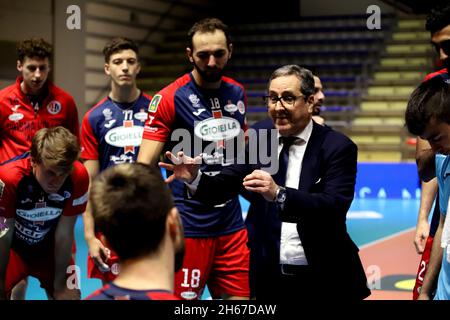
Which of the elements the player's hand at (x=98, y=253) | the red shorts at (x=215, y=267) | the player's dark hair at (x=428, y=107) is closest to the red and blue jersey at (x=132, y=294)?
the player's dark hair at (x=428, y=107)

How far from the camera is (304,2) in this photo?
1752 centimetres

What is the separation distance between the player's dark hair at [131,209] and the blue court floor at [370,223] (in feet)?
13.2

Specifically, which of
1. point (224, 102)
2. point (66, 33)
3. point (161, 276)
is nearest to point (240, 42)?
point (66, 33)

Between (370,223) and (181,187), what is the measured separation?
18.1 feet

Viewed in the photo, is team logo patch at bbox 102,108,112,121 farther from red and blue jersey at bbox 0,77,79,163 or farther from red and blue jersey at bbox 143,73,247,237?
red and blue jersey at bbox 143,73,247,237

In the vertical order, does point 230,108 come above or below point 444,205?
above

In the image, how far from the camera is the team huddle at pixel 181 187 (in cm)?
168

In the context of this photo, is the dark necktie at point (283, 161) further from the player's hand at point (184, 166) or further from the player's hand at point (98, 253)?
the player's hand at point (98, 253)

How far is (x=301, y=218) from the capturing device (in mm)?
2656

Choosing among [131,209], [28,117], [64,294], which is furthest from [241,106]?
[131,209]

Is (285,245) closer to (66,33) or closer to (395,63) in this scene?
(66,33)

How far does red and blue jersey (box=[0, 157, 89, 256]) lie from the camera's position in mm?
3672

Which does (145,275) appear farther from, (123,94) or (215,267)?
(123,94)
